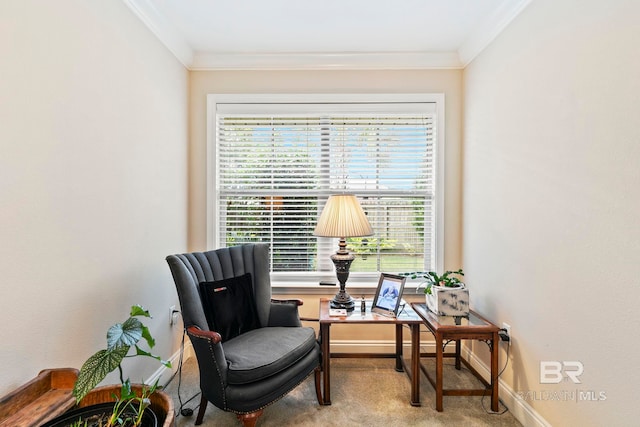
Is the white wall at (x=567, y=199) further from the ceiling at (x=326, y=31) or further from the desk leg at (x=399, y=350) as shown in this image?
the desk leg at (x=399, y=350)

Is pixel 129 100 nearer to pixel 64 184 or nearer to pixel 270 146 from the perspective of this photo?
pixel 64 184

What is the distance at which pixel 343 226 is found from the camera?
2.21m

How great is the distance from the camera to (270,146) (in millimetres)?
2775

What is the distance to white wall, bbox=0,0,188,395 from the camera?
A: 1.20 metres

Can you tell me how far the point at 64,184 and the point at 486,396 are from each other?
280 centimetres

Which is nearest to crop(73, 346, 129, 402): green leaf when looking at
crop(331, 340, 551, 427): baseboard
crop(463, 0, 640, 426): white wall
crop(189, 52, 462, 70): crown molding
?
crop(331, 340, 551, 427): baseboard

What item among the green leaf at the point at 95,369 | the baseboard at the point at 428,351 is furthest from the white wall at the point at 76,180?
the green leaf at the point at 95,369

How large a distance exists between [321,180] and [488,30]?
168 cm

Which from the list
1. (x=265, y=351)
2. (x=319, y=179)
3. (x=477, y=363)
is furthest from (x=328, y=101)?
(x=477, y=363)

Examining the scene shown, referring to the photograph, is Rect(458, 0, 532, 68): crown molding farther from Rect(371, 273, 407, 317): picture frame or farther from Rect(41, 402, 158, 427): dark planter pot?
Rect(41, 402, 158, 427): dark planter pot

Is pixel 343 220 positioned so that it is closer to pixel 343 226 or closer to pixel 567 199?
pixel 343 226

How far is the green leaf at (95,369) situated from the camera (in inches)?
42.6

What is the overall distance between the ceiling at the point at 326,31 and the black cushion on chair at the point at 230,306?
6.00 ft

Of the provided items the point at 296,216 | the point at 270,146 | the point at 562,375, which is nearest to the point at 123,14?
the point at 270,146
